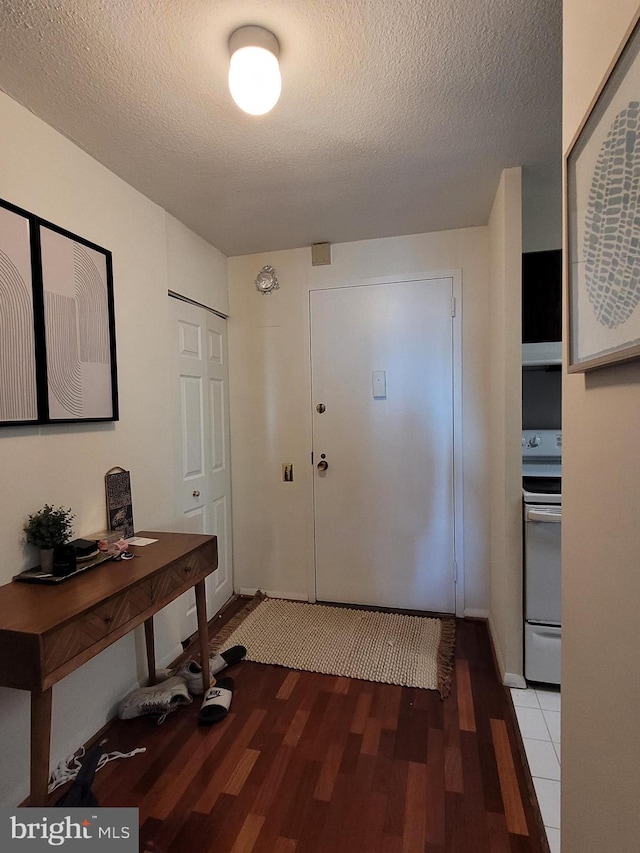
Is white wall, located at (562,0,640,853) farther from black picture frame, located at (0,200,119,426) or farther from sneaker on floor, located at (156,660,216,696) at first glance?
black picture frame, located at (0,200,119,426)

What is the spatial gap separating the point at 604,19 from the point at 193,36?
1050mm

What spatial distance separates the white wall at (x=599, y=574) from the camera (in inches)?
26.3

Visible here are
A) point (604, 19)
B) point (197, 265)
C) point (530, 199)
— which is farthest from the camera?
point (197, 265)

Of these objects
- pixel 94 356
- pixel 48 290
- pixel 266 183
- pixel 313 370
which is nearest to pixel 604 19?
pixel 266 183

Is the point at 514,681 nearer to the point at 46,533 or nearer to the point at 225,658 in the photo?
the point at 225,658

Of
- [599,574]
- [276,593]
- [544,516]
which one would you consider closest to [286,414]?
[276,593]

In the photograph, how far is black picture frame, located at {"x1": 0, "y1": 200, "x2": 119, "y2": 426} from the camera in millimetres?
1380

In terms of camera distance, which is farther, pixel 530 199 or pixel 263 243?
pixel 263 243

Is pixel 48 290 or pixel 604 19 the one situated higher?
pixel 604 19

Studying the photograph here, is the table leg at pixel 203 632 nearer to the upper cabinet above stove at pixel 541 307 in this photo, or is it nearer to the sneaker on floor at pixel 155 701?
the sneaker on floor at pixel 155 701

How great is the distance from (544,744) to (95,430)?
7.12 ft

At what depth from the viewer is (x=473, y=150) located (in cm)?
178

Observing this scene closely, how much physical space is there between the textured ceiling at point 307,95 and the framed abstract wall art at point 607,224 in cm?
68

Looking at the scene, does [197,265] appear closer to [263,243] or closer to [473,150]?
[263,243]
